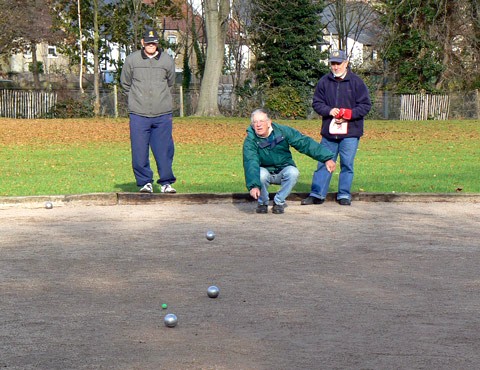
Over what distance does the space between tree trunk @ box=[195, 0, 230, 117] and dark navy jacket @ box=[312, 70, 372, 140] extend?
29.5m

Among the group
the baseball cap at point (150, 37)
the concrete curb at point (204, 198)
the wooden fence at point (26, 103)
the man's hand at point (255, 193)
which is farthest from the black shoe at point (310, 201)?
the wooden fence at point (26, 103)

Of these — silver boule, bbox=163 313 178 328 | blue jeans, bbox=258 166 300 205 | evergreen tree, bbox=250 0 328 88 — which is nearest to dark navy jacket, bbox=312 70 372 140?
blue jeans, bbox=258 166 300 205

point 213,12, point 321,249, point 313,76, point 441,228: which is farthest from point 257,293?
point 313,76

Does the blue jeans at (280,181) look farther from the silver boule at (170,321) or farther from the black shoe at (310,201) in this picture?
the silver boule at (170,321)

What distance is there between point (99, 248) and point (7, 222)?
205cm

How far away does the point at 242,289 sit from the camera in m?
7.20

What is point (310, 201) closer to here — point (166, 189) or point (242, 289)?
point (166, 189)

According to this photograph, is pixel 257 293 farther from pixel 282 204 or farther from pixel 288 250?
pixel 282 204

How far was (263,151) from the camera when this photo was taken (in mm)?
11359

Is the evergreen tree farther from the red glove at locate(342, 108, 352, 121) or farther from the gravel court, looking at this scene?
the gravel court

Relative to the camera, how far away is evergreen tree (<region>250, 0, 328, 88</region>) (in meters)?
51.6

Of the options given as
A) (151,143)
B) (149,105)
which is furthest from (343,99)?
(151,143)

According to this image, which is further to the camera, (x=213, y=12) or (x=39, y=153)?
(x=213, y=12)

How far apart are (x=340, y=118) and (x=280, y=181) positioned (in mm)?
1202
